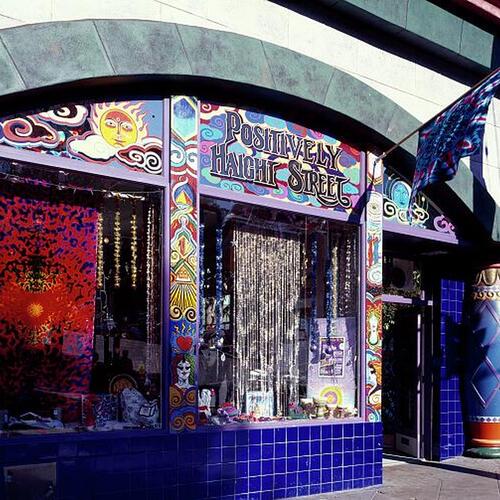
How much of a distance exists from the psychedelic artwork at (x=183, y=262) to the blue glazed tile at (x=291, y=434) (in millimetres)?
1103

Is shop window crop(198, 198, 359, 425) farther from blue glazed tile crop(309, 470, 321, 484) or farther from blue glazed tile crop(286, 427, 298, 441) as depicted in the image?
blue glazed tile crop(309, 470, 321, 484)

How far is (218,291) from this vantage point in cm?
747

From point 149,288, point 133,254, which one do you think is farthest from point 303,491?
point 133,254

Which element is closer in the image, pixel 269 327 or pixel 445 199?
pixel 269 327

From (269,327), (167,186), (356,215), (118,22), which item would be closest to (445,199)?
(356,215)

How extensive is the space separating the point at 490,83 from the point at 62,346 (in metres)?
4.93

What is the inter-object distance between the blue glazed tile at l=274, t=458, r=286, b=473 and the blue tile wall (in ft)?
10.3

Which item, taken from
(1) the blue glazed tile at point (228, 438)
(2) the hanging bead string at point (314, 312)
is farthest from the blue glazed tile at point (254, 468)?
(2) the hanging bead string at point (314, 312)

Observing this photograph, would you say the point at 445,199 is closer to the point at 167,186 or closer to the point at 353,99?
the point at 353,99

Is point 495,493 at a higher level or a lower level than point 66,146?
lower

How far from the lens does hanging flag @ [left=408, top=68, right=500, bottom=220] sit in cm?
752

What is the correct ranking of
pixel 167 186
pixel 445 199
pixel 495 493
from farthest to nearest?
pixel 445 199
pixel 495 493
pixel 167 186

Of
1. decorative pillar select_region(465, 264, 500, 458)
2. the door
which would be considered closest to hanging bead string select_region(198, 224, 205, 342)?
the door

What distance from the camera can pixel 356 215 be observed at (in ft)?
27.7
